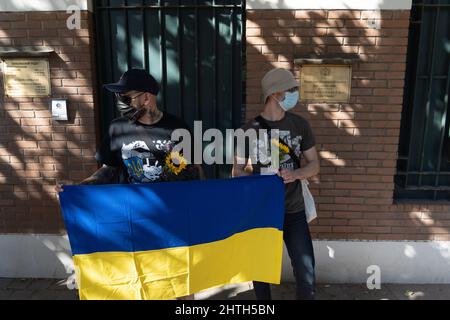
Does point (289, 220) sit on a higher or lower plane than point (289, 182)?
lower

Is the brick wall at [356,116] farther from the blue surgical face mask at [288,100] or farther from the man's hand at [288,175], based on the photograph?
the man's hand at [288,175]

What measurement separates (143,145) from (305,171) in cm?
115

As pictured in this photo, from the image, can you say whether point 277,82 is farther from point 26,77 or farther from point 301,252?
point 26,77

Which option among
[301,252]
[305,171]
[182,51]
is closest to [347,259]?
[301,252]

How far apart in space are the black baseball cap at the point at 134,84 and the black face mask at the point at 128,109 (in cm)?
7

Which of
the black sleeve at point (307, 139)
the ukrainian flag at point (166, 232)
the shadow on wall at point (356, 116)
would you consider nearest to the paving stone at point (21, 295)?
the ukrainian flag at point (166, 232)

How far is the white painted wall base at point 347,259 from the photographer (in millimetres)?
3861

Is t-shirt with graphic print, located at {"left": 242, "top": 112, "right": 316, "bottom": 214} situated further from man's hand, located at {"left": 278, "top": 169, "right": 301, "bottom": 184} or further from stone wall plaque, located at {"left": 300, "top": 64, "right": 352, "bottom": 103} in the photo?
stone wall plaque, located at {"left": 300, "top": 64, "right": 352, "bottom": 103}

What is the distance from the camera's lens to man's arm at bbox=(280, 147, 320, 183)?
2.72 meters

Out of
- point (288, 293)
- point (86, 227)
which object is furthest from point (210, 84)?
point (288, 293)

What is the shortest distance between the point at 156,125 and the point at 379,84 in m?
2.14

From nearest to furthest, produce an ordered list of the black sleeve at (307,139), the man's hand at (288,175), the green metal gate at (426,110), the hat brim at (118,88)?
the hat brim at (118,88) < the man's hand at (288,175) < the black sleeve at (307,139) < the green metal gate at (426,110)
